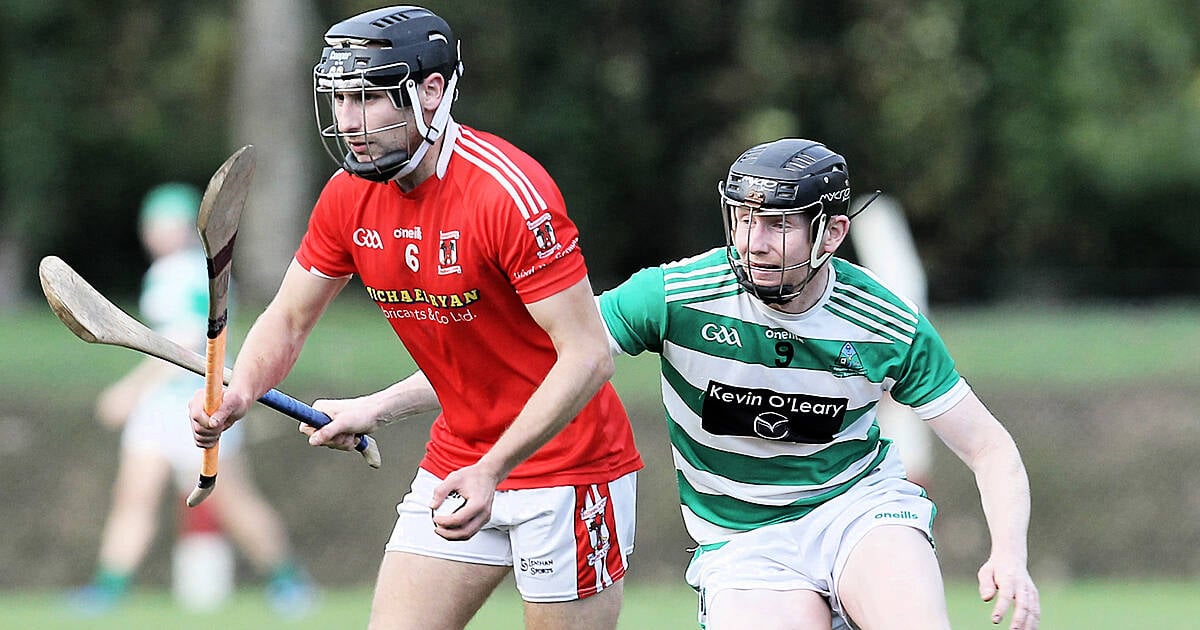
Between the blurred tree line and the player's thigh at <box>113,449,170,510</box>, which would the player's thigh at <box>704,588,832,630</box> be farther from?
the blurred tree line

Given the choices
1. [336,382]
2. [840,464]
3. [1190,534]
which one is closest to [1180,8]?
[1190,534]

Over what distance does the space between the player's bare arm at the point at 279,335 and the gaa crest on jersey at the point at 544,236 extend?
711 millimetres

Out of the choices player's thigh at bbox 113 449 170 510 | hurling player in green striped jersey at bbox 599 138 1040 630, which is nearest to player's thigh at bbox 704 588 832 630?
hurling player in green striped jersey at bbox 599 138 1040 630

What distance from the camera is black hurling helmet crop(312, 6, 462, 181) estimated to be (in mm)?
4148

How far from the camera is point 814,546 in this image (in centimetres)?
451

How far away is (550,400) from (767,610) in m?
0.82

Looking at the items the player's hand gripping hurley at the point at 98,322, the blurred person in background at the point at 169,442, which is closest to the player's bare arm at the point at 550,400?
the player's hand gripping hurley at the point at 98,322

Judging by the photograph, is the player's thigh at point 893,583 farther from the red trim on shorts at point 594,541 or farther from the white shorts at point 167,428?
the white shorts at point 167,428

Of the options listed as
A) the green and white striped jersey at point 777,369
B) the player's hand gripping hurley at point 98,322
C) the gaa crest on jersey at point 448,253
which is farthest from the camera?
the green and white striped jersey at point 777,369

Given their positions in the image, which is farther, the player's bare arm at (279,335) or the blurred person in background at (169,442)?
the blurred person in background at (169,442)

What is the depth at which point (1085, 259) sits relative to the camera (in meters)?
19.2

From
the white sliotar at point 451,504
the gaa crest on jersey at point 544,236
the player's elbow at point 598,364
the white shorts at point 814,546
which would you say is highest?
the gaa crest on jersey at point 544,236

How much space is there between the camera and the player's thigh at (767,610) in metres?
4.34

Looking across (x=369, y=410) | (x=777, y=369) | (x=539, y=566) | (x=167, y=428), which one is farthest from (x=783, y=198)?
(x=167, y=428)
